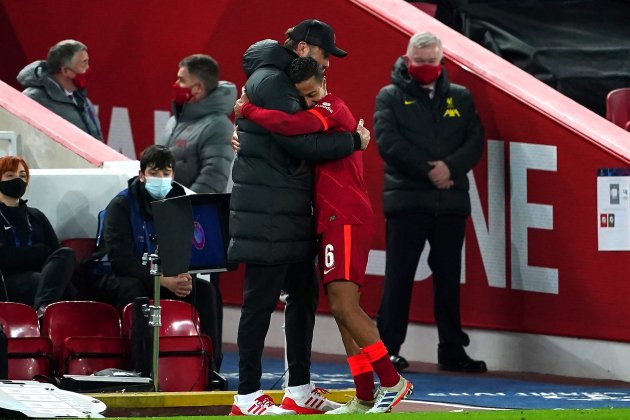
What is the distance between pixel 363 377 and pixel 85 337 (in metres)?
1.70

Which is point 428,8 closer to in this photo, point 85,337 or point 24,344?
point 85,337

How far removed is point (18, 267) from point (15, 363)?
102cm

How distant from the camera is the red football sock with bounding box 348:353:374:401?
Answer: 8539 millimetres

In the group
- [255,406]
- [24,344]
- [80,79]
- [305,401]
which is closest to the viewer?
[255,406]

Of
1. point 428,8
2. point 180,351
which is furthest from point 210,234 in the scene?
point 428,8

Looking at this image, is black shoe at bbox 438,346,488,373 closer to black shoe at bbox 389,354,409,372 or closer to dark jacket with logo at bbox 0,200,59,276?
black shoe at bbox 389,354,409,372

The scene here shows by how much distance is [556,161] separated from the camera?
11.5 meters

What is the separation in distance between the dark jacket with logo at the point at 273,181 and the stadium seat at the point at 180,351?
1086 mm

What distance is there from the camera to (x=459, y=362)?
451 inches

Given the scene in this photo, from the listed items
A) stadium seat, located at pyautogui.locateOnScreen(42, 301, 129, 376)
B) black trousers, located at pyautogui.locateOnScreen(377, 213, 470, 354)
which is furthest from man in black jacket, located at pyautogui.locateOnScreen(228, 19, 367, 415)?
black trousers, located at pyautogui.locateOnScreen(377, 213, 470, 354)

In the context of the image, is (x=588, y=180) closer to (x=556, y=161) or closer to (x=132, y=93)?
(x=556, y=161)

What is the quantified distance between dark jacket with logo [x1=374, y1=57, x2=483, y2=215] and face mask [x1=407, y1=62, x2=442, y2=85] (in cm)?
4

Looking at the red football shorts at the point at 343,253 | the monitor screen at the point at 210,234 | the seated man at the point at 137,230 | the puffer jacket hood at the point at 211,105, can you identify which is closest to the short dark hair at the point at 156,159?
the seated man at the point at 137,230

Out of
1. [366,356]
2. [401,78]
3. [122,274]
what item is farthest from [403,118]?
[366,356]
